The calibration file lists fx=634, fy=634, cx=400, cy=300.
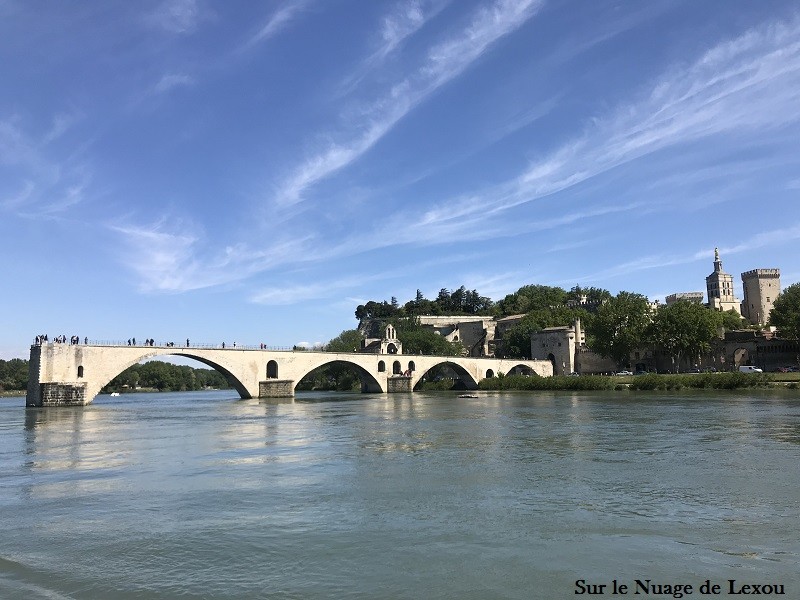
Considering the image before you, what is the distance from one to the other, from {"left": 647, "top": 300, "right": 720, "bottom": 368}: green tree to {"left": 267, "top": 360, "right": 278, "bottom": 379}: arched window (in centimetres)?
3847

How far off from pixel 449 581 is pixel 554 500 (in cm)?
466

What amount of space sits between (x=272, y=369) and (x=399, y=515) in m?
46.1

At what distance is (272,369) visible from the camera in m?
55.4

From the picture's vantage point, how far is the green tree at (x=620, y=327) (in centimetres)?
6762

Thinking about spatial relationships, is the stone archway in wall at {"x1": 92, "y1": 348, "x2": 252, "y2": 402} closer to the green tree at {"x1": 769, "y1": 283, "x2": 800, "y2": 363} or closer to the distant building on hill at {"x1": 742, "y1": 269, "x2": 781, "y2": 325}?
the green tree at {"x1": 769, "y1": 283, "x2": 800, "y2": 363}

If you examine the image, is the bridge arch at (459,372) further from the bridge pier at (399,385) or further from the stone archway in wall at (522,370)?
the stone archway in wall at (522,370)

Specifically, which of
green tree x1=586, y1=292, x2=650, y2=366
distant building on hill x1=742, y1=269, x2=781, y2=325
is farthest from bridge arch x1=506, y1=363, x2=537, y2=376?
distant building on hill x1=742, y1=269, x2=781, y2=325

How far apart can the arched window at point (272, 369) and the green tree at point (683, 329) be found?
38.5 m

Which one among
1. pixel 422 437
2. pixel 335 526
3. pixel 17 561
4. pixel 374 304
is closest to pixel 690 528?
pixel 335 526

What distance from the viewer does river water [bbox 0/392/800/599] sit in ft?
25.1

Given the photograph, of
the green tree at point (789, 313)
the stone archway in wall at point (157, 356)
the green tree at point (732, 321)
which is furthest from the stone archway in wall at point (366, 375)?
the green tree at point (732, 321)

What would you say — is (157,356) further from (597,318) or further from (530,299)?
(530,299)

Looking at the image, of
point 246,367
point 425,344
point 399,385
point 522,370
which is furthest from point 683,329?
point 246,367

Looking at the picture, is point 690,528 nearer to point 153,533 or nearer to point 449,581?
point 449,581
